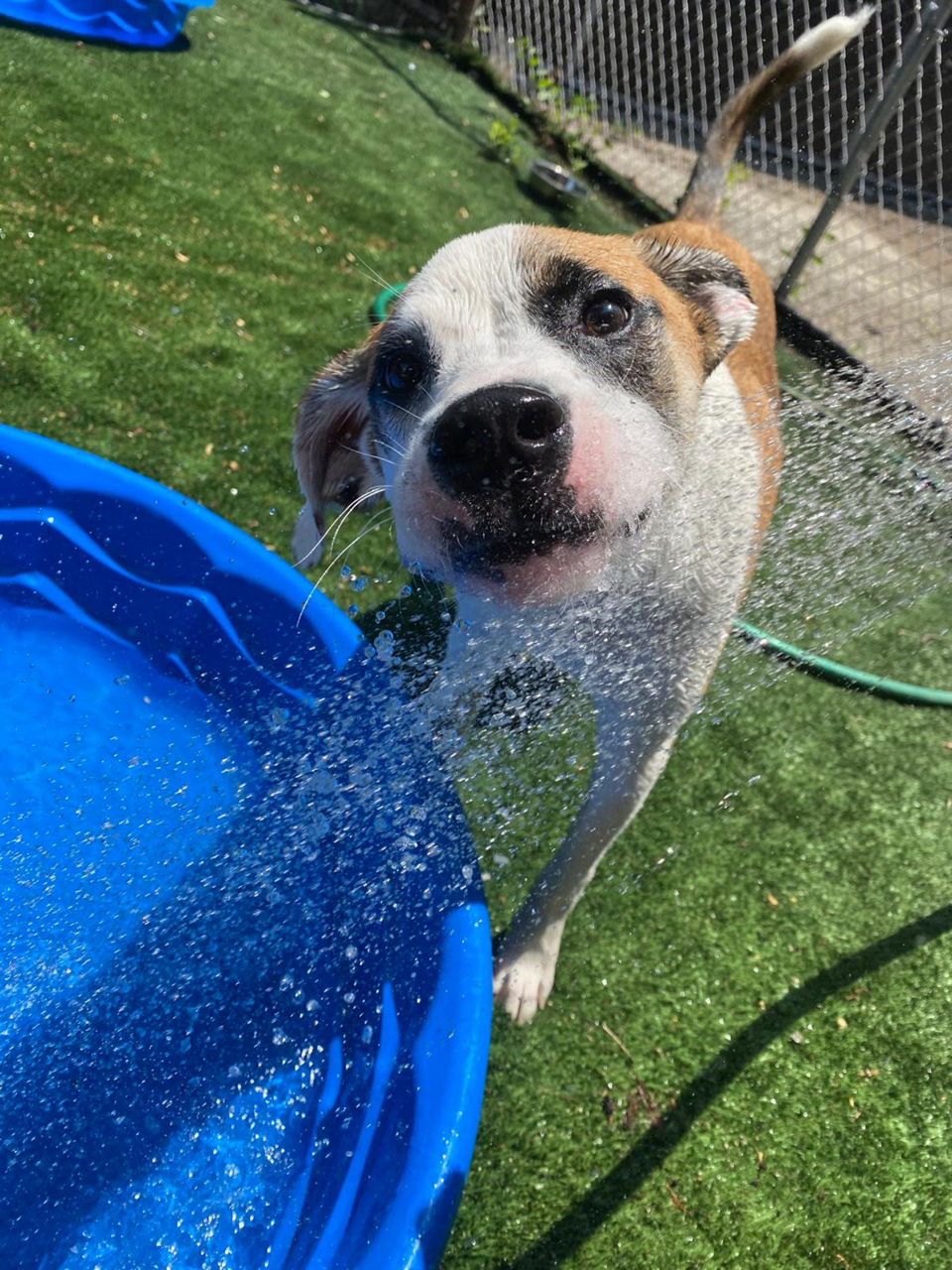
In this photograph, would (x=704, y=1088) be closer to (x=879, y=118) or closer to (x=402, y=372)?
(x=402, y=372)

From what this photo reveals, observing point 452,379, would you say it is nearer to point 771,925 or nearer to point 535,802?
point 535,802

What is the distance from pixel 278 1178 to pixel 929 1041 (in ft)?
6.55

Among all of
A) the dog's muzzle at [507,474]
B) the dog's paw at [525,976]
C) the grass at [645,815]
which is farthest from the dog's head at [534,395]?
the dog's paw at [525,976]

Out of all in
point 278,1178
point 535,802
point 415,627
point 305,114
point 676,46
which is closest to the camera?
point 278,1178

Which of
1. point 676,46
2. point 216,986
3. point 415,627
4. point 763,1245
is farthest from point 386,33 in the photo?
point 763,1245

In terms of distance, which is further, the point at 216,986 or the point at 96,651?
the point at 96,651

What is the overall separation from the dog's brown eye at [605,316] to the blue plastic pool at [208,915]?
Result: 114 cm

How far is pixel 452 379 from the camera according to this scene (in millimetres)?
2008

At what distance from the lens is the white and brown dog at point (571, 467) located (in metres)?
1.78

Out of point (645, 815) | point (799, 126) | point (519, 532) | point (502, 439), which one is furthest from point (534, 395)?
point (799, 126)

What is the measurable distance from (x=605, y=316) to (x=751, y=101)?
8.93ft

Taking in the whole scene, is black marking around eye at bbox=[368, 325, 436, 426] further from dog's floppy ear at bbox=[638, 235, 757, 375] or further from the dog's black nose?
dog's floppy ear at bbox=[638, 235, 757, 375]

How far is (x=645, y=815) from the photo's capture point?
324 centimetres

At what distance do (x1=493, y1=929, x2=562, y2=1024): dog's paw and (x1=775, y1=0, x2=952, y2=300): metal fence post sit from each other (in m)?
5.55
